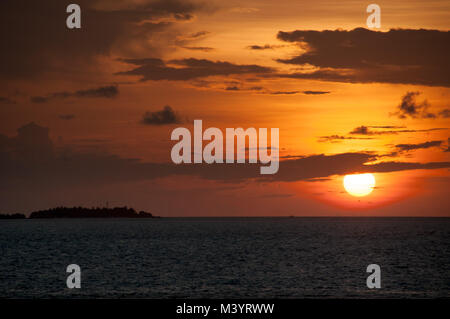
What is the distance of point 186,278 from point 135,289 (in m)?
9.13

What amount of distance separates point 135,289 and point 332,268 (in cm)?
2846

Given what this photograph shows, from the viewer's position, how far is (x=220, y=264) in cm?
7319

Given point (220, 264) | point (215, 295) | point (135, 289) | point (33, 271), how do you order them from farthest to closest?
1. point (220, 264)
2. point (33, 271)
3. point (135, 289)
4. point (215, 295)

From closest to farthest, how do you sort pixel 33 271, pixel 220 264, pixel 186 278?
pixel 186 278 → pixel 33 271 → pixel 220 264

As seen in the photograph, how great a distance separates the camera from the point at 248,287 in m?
50.4

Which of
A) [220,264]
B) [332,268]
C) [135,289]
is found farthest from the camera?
[220,264]

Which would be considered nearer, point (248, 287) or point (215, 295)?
point (215, 295)

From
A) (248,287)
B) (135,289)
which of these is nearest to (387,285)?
(248,287)
